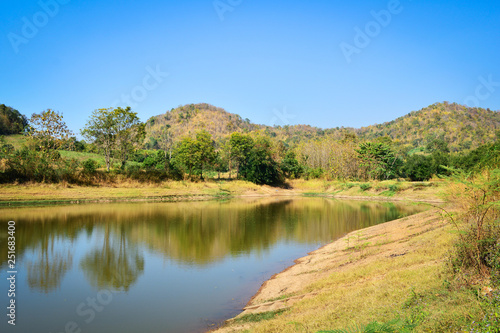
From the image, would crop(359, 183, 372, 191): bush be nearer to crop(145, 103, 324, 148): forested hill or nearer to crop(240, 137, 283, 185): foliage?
crop(240, 137, 283, 185): foliage

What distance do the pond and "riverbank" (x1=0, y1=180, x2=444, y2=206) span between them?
339 inches

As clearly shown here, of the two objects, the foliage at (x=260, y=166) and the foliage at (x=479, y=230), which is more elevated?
the foliage at (x=260, y=166)

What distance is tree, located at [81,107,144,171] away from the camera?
147 feet

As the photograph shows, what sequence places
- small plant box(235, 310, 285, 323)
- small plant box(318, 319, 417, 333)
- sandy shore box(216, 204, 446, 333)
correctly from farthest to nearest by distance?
1. sandy shore box(216, 204, 446, 333)
2. small plant box(235, 310, 285, 323)
3. small plant box(318, 319, 417, 333)

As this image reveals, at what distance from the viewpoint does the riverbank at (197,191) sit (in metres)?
34.2

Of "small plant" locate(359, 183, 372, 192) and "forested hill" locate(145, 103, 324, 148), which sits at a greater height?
"forested hill" locate(145, 103, 324, 148)

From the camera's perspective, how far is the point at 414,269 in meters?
8.05

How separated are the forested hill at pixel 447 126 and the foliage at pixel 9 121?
303 feet

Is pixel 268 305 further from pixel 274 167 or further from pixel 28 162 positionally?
pixel 274 167

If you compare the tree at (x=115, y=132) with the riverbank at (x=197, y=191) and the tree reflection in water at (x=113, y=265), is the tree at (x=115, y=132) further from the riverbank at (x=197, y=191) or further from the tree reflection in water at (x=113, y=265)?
the tree reflection in water at (x=113, y=265)

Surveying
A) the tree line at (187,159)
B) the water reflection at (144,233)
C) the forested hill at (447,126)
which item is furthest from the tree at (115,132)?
the forested hill at (447,126)

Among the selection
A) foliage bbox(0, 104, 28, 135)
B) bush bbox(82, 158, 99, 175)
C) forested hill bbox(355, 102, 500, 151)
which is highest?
forested hill bbox(355, 102, 500, 151)

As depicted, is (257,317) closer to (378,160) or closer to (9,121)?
(378,160)

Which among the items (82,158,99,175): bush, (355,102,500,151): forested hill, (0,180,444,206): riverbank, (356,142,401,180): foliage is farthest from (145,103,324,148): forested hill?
(82,158,99,175): bush
